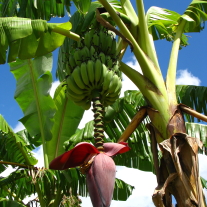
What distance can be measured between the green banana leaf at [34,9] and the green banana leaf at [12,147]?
1.00 metres

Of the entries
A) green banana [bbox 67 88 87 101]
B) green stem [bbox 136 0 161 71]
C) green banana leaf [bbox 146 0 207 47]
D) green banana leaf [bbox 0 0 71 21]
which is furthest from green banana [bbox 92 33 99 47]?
green banana leaf [bbox 146 0 207 47]

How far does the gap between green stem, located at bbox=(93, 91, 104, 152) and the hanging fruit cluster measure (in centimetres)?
7

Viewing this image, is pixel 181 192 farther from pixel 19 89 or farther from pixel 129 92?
pixel 19 89

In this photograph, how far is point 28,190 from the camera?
10.5 ft

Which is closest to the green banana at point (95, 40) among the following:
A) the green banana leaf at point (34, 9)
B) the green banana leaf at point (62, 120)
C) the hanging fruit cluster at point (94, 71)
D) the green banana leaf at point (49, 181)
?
the hanging fruit cluster at point (94, 71)

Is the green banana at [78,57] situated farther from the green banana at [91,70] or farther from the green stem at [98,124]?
the green stem at [98,124]

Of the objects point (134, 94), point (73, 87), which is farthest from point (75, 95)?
point (134, 94)

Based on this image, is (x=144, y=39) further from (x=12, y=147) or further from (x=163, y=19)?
(x=12, y=147)

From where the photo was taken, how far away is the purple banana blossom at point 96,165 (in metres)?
1.04

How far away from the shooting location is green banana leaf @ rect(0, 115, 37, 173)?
2781mm

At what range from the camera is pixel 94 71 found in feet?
4.50

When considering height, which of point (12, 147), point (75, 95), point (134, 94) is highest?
point (75, 95)

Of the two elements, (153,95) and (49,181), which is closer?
(153,95)

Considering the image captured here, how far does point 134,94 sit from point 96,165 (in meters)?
1.77
